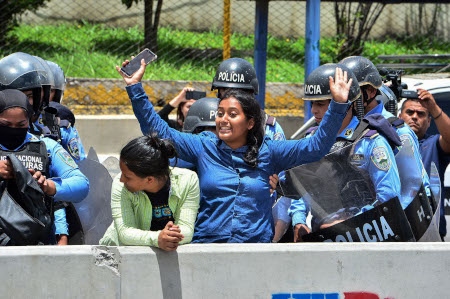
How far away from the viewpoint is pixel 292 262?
4.01 meters

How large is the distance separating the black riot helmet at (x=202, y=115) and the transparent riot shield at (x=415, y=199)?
1.32 meters

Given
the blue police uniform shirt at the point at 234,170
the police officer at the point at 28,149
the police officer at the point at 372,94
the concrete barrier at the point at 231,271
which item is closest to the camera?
the concrete barrier at the point at 231,271

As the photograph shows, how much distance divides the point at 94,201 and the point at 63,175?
2.35 feet

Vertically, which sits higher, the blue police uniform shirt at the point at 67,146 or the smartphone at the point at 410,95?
the smartphone at the point at 410,95

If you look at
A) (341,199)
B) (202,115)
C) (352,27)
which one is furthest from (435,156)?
(352,27)

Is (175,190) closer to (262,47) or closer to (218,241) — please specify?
(218,241)

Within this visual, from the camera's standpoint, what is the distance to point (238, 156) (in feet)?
14.5

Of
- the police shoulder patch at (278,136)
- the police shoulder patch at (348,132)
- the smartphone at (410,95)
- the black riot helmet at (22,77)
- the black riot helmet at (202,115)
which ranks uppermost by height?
the black riot helmet at (22,77)

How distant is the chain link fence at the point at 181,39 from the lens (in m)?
10.9

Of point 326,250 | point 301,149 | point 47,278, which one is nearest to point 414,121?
point 301,149

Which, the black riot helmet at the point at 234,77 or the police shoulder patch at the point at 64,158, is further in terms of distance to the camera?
the black riot helmet at the point at 234,77

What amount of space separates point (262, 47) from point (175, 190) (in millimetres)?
5570

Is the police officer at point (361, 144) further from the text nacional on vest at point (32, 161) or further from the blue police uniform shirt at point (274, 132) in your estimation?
the text nacional on vest at point (32, 161)

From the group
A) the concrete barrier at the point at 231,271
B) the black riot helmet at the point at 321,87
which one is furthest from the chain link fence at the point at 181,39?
the concrete barrier at the point at 231,271
